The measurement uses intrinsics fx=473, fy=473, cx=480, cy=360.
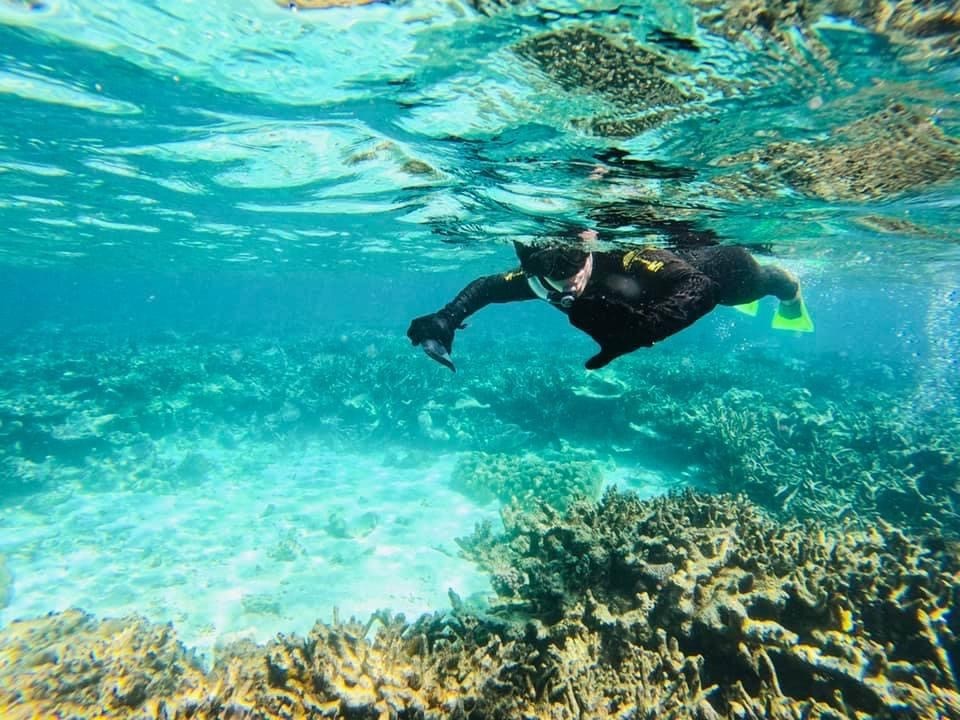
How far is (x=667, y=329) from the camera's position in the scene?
342 cm

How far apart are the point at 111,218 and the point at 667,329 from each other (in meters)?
24.6

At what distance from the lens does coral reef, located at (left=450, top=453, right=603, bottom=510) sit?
38.2ft

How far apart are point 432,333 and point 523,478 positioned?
8562 mm

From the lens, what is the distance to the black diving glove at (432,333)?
15.9 ft

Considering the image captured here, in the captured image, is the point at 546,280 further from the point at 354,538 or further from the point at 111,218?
the point at 111,218

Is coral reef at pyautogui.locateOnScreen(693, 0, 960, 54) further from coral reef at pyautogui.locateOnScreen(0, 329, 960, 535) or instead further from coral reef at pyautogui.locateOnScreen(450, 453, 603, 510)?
coral reef at pyautogui.locateOnScreen(450, 453, 603, 510)

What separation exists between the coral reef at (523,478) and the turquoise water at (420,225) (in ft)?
0.31

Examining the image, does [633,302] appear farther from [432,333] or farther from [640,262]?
[432,333]

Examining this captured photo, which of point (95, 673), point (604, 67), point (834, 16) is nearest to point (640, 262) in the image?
point (604, 67)

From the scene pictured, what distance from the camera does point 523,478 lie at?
12672mm

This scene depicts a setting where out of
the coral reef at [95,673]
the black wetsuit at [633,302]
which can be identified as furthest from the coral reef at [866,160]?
the coral reef at [95,673]

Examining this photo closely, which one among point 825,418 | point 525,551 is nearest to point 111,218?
point 525,551

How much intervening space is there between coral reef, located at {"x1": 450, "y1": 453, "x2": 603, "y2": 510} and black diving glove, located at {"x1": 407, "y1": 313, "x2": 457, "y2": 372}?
22.2ft

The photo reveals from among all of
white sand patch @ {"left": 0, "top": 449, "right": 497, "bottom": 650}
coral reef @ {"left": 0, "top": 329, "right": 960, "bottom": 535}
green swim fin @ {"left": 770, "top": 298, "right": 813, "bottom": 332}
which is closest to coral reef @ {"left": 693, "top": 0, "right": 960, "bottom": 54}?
green swim fin @ {"left": 770, "top": 298, "right": 813, "bottom": 332}
